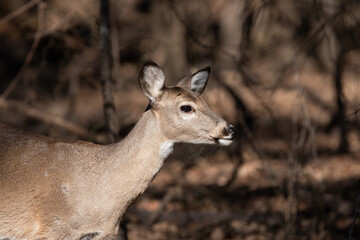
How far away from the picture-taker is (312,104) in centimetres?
1430

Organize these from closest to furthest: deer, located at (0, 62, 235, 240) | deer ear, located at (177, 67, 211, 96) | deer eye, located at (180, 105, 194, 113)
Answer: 1. deer, located at (0, 62, 235, 240)
2. deer eye, located at (180, 105, 194, 113)
3. deer ear, located at (177, 67, 211, 96)

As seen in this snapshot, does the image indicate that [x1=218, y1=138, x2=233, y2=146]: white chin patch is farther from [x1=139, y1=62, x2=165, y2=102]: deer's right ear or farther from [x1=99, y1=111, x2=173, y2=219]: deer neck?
[x1=139, y1=62, x2=165, y2=102]: deer's right ear

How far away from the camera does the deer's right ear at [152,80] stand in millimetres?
5562

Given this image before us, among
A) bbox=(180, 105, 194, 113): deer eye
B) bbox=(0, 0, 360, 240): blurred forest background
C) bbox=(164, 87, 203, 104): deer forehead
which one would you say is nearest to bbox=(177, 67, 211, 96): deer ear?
bbox=(164, 87, 203, 104): deer forehead

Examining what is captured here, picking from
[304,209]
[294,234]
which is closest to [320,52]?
[304,209]

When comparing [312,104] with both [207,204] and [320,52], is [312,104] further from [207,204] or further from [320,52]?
[207,204]

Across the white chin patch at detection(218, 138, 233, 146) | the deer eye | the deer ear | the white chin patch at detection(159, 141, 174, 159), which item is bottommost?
the white chin patch at detection(218, 138, 233, 146)

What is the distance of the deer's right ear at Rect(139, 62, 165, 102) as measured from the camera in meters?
5.56

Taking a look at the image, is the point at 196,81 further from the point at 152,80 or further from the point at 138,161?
the point at 138,161

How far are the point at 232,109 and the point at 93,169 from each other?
7242 mm

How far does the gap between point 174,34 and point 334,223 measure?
438 centimetres

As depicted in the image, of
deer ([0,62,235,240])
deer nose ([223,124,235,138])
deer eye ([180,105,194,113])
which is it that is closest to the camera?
deer ([0,62,235,240])

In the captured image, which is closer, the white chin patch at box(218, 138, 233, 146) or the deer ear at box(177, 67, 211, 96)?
the white chin patch at box(218, 138, 233, 146)

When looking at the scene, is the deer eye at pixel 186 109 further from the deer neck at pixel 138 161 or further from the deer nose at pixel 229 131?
the deer nose at pixel 229 131
